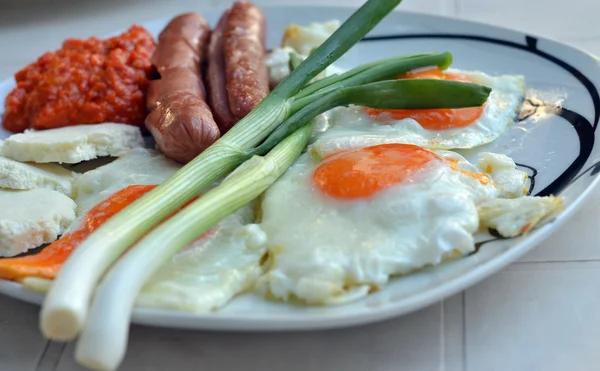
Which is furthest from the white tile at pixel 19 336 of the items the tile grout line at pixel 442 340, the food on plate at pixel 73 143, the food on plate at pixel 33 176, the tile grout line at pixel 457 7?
the tile grout line at pixel 457 7

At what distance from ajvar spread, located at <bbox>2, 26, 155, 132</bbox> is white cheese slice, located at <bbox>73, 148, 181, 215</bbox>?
0.34m

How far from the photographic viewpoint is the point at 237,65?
8.91 ft

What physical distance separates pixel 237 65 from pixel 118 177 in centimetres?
66

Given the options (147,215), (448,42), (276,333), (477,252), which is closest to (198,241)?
(147,215)

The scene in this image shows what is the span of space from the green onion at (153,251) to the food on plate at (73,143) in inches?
26.3

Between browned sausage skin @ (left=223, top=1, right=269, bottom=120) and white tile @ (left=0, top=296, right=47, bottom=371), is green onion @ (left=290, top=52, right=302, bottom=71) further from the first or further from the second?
white tile @ (left=0, top=296, right=47, bottom=371)

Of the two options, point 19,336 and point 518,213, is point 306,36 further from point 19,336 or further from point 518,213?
point 19,336

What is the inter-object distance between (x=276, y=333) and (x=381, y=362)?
293 mm

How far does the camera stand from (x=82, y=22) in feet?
13.9

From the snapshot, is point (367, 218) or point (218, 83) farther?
point (218, 83)

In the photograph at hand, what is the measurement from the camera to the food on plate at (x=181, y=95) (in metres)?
2.38

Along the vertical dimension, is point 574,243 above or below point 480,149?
below

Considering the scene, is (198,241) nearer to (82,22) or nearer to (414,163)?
(414,163)

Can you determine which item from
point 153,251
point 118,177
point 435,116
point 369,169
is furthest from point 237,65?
point 153,251
